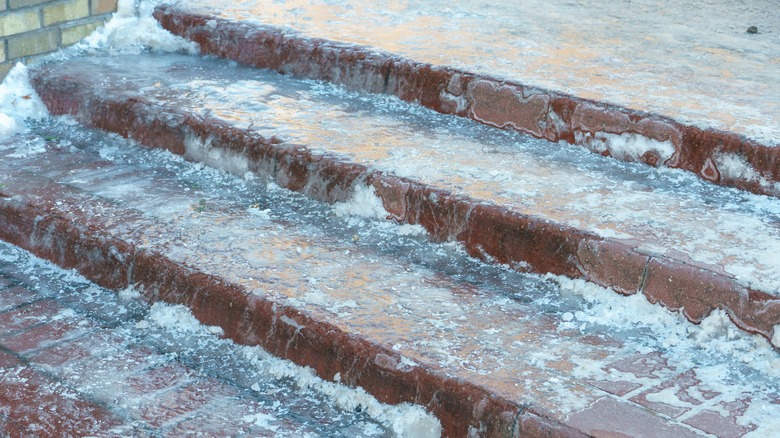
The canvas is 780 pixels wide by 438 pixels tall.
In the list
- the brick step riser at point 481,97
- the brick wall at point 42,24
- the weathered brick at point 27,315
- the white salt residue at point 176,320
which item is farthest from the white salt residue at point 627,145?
the brick wall at point 42,24

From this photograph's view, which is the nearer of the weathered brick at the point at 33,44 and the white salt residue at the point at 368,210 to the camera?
the white salt residue at the point at 368,210

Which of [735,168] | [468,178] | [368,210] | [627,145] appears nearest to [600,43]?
[627,145]

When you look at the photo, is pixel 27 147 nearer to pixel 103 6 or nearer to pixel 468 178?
pixel 103 6

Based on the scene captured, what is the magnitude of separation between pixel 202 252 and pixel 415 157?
0.64m

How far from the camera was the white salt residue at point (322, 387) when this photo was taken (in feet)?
5.76

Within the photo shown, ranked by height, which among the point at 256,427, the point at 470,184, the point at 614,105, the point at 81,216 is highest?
the point at 614,105

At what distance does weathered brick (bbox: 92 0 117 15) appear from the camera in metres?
3.41

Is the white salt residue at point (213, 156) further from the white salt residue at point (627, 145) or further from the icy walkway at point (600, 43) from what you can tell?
the white salt residue at point (627, 145)

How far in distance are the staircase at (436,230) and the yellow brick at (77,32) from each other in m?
0.21

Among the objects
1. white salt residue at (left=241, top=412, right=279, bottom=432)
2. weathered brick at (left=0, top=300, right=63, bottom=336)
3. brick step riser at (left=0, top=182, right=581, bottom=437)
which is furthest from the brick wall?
white salt residue at (left=241, top=412, right=279, bottom=432)

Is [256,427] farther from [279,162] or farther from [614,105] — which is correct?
[614,105]

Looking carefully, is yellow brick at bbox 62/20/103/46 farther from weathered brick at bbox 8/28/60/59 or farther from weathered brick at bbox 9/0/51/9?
weathered brick at bbox 9/0/51/9

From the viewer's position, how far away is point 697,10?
3.81 metres

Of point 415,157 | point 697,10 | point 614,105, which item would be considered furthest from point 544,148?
point 697,10
